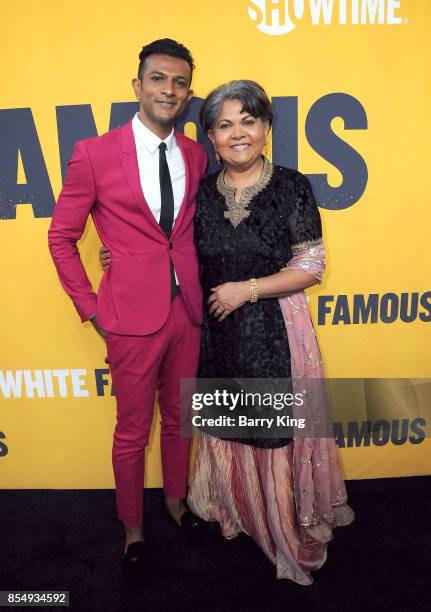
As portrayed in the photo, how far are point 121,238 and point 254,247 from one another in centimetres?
45

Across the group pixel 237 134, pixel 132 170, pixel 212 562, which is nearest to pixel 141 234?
pixel 132 170

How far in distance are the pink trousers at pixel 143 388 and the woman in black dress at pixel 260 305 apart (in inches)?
3.8

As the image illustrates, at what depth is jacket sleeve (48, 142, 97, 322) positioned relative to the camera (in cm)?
164

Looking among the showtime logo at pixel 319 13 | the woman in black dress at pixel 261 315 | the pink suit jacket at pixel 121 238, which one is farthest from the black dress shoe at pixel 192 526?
the showtime logo at pixel 319 13

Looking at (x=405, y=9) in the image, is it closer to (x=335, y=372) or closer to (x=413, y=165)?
(x=413, y=165)

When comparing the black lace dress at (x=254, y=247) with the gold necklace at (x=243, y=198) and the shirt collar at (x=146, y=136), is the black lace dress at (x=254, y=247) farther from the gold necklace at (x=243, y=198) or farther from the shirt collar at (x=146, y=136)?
the shirt collar at (x=146, y=136)

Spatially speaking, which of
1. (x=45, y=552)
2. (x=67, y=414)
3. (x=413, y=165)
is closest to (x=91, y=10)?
(x=413, y=165)

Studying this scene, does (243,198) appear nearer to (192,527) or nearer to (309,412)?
(309,412)

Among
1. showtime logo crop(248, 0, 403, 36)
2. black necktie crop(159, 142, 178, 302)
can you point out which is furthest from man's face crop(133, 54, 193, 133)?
showtime logo crop(248, 0, 403, 36)

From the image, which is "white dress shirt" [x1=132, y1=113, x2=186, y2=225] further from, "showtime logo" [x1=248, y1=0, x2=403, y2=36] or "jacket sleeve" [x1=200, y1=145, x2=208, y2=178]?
"showtime logo" [x1=248, y1=0, x2=403, y2=36]

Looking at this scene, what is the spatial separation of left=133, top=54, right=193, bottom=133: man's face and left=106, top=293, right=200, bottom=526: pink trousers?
0.62m

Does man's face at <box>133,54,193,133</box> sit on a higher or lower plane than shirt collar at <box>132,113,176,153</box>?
higher

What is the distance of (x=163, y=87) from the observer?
63.1 inches

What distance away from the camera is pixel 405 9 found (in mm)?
1954
